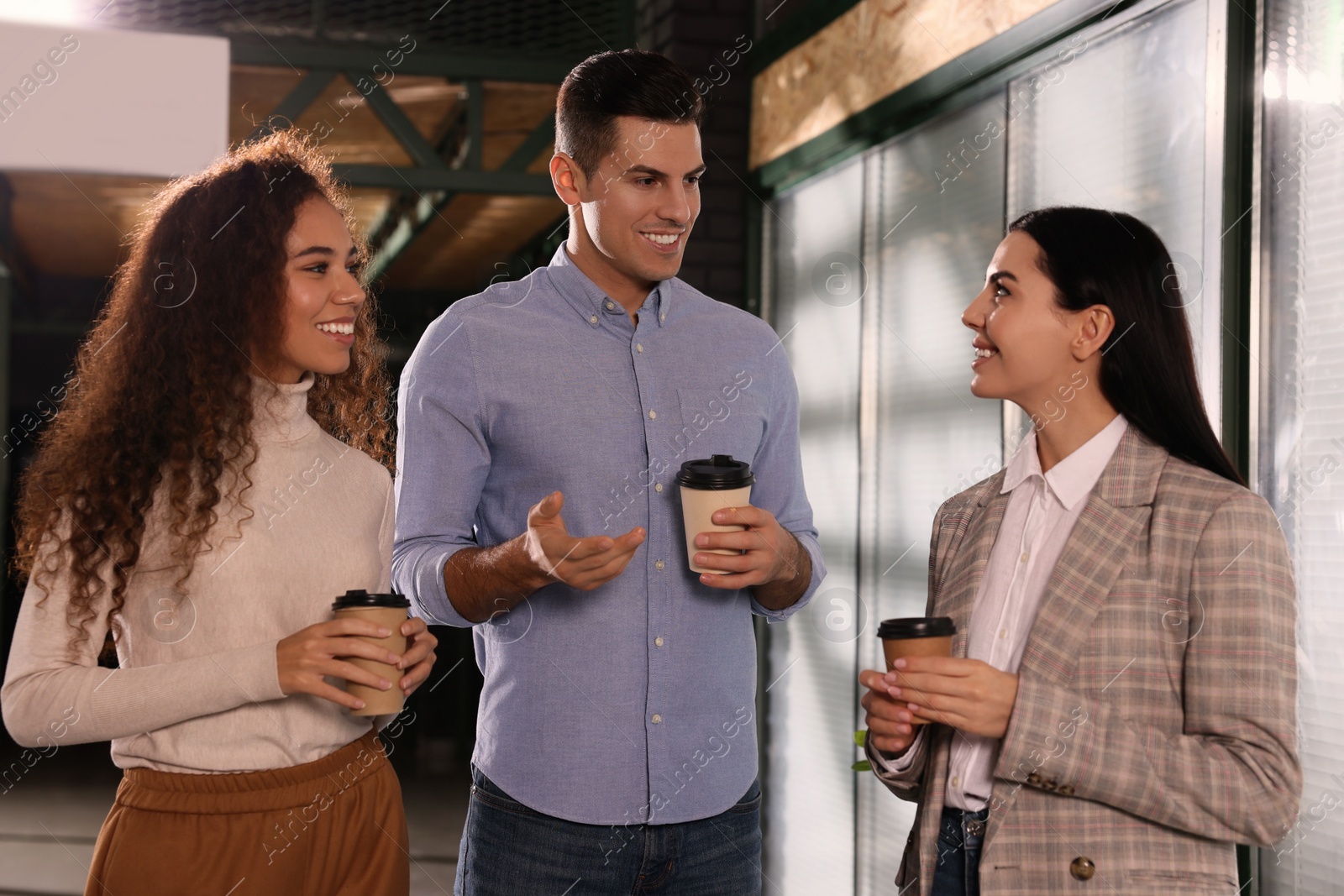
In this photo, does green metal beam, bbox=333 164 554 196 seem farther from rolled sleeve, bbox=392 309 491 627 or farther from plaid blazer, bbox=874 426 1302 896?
plaid blazer, bbox=874 426 1302 896

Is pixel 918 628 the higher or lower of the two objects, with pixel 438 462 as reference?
lower

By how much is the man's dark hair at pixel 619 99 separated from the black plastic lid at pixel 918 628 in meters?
0.90

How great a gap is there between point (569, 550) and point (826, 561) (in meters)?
2.72

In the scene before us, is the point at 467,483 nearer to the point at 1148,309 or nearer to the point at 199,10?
the point at 1148,309

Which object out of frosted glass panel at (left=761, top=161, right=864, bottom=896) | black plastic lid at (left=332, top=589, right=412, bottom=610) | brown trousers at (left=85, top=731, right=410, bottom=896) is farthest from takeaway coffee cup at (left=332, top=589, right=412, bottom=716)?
frosted glass panel at (left=761, top=161, right=864, bottom=896)

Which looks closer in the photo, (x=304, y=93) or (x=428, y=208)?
(x=304, y=93)

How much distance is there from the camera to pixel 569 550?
156 cm

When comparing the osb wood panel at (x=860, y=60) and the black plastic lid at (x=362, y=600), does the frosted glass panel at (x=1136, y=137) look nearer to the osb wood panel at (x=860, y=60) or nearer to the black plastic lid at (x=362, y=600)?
the osb wood panel at (x=860, y=60)

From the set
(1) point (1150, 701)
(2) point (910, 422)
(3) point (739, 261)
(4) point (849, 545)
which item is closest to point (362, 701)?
(1) point (1150, 701)

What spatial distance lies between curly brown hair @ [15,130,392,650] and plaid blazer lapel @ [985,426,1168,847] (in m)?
1.11

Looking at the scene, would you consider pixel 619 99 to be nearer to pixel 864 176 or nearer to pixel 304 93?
pixel 864 176

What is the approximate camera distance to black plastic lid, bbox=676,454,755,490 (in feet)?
5.42

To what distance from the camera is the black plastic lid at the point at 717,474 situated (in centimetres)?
165

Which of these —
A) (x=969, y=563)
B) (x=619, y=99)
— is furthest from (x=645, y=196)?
(x=969, y=563)
